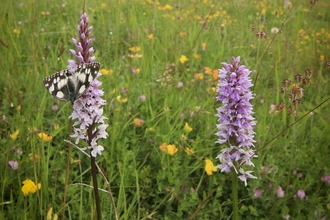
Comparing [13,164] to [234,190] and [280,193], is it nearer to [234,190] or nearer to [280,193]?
[234,190]

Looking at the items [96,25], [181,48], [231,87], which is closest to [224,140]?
[231,87]

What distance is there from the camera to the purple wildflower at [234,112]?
3.79 feet

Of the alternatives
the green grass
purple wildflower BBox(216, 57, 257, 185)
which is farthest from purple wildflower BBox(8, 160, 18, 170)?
purple wildflower BBox(216, 57, 257, 185)

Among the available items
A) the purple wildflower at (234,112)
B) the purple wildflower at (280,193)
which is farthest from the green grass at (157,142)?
the purple wildflower at (234,112)

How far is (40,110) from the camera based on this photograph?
2172 mm

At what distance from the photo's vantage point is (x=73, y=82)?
1.23 metres

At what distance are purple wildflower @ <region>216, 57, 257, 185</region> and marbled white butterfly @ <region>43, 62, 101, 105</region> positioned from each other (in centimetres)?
47

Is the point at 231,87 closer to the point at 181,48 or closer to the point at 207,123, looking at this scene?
the point at 207,123

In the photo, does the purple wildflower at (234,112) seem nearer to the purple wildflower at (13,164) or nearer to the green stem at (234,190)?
the green stem at (234,190)

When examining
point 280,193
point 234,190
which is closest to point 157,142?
point 280,193

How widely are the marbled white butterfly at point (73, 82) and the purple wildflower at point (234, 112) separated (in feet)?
1.55

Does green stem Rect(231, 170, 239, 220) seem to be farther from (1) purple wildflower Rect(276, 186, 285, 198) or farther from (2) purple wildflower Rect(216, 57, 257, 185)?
(1) purple wildflower Rect(276, 186, 285, 198)

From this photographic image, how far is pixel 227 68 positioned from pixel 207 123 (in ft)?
3.69

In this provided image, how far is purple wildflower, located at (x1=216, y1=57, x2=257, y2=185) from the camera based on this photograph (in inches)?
45.4
